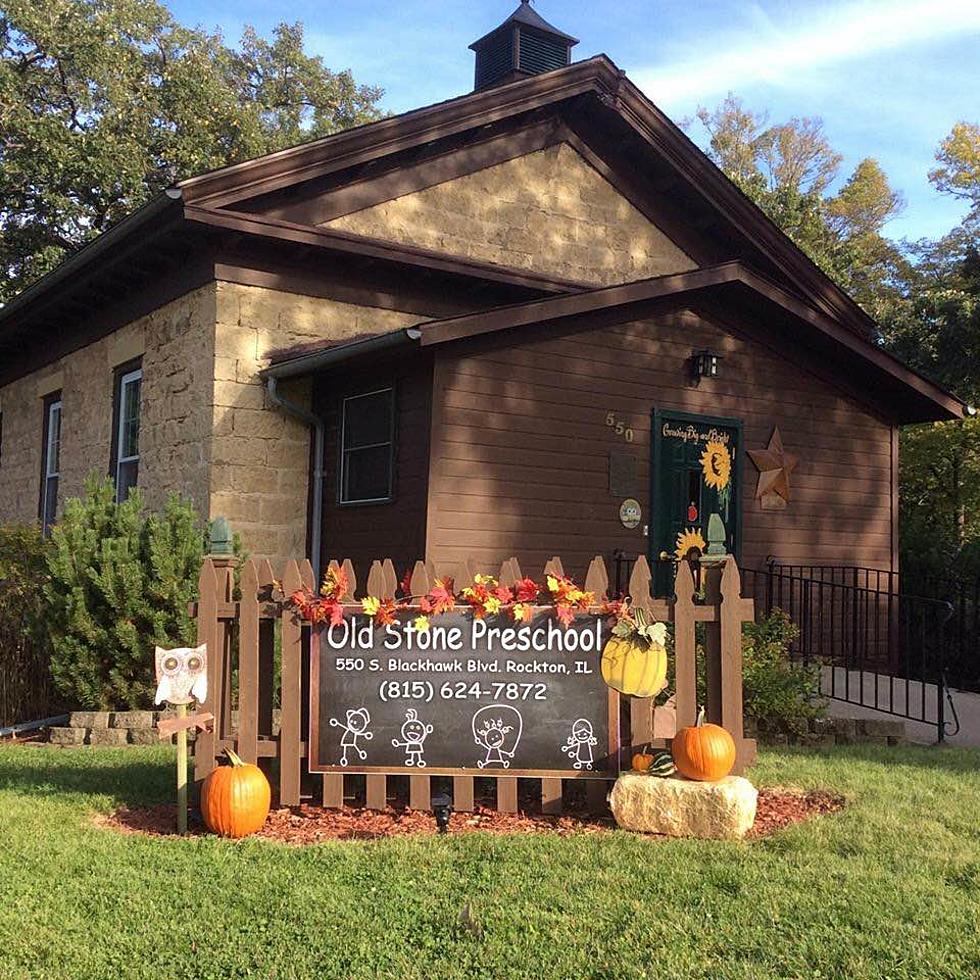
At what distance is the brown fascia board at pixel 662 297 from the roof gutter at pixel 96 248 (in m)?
3.25

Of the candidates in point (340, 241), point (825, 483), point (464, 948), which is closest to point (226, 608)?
point (464, 948)

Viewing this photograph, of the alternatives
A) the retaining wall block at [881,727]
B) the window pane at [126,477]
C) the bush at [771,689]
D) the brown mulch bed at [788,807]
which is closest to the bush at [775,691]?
the bush at [771,689]

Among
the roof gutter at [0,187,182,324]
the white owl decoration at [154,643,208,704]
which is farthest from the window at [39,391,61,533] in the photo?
the white owl decoration at [154,643,208,704]

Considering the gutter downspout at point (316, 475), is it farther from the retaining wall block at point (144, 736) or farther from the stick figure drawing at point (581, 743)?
the stick figure drawing at point (581, 743)

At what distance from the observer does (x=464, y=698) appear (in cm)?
525

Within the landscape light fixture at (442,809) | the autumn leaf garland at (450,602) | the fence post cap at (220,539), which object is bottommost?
the landscape light fixture at (442,809)

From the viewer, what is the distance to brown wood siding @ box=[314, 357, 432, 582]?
9.65 m

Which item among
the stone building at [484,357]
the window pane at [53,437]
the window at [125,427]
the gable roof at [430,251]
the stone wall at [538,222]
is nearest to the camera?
the stone building at [484,357]

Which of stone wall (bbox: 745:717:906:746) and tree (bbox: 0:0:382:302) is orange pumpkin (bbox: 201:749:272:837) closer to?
stone wall (bbox: 745:717:906:746)

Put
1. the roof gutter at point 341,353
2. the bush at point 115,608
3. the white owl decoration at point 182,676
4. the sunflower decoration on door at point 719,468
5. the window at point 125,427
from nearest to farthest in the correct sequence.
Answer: the white owl decoration at point 182,676, the bush at point 115,608, the roof gutter at point 341,353, the sunflower decoration on door at point 719,468, the window at point 125,427

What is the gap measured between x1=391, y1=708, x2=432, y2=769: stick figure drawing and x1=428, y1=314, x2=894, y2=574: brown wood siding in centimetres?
424

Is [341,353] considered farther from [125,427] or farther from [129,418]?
[125,427]

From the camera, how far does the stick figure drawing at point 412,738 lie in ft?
17.1

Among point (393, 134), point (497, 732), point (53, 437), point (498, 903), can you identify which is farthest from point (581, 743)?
point (53, 437)
